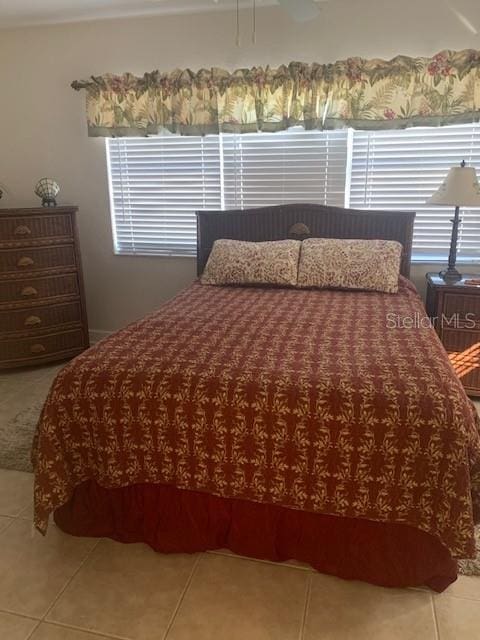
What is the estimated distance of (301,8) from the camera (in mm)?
→ 2078

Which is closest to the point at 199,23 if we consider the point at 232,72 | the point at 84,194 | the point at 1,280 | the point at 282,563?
the point at 232,72

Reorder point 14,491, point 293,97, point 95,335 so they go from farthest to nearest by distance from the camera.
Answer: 1. point 95,335
2. point 293,97
3. point 14,491

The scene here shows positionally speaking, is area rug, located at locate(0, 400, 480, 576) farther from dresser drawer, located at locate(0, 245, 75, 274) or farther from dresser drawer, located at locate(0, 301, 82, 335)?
dresser drawer, located at locate(0, 245, 75, 274)

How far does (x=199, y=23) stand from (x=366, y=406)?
9.84 feet

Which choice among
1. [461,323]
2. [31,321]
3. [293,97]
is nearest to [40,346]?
[31,321]

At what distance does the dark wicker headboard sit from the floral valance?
0.55 m

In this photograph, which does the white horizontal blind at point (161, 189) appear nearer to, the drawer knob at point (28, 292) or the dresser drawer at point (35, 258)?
the dresser drawer at point (35, 258)

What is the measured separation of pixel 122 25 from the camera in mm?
3457

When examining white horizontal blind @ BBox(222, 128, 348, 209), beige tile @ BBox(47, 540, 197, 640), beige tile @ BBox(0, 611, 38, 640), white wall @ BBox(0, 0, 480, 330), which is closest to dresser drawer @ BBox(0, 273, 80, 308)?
white wall @ BBox(0, 0, 480, 330)

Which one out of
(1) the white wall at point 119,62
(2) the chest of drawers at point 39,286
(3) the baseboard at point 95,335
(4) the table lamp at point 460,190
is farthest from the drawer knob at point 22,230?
(4) the table lamp at point 460,190

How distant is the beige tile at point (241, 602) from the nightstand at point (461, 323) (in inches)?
69.5

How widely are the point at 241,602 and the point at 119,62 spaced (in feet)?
11.6

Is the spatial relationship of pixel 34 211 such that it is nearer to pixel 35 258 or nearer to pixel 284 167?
pixel 35 258

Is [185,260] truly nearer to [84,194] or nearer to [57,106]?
[84,194]
